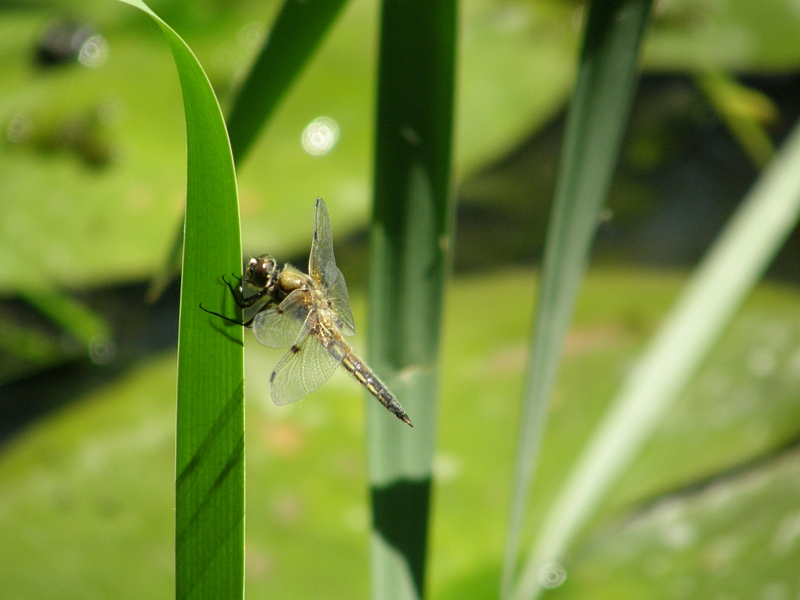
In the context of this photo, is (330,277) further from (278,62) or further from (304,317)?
(278,62)

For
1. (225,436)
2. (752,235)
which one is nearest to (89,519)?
(225,436)

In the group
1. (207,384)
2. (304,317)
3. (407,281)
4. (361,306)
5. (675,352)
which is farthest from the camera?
(361,306)

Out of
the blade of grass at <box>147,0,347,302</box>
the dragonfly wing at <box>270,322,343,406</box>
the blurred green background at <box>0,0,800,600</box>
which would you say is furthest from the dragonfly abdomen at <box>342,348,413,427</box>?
the blurred green background at <box>0,0,800,600</box>

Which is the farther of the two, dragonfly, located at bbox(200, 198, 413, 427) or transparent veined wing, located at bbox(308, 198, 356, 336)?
transparent veined wing, located at bbox(308, 198, 356, 336)

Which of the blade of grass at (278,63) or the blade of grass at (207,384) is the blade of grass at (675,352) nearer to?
the blade of grass at (207,384)

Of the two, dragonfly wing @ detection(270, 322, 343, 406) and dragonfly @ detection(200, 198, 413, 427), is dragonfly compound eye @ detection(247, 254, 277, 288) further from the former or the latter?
dragonfly wing @ detection(270, 322, 343, 406)

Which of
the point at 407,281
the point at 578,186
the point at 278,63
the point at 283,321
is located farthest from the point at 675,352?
the point at 278,63
